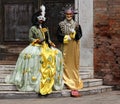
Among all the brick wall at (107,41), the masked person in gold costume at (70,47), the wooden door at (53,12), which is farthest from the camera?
the wooden door at (53,12)

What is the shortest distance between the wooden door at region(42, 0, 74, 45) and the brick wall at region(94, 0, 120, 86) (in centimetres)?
121

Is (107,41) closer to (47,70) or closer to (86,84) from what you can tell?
(86,84)

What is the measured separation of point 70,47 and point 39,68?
0.96m

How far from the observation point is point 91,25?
13391 millimetres

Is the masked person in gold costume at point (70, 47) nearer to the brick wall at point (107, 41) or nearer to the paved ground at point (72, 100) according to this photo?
the paved ground at point (72, 100)

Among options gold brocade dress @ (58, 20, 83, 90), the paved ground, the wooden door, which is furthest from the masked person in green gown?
the wooden door

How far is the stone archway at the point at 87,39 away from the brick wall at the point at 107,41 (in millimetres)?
120

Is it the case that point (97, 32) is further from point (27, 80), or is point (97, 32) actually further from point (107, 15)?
point (27, 80)

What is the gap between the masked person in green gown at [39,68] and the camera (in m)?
11.7

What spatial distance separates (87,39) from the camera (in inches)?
528

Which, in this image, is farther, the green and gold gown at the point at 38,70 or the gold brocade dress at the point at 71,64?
the gold brocade dress at the point at 71,64

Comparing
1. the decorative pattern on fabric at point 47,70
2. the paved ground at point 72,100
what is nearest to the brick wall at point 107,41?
the paved ground at point 72,100

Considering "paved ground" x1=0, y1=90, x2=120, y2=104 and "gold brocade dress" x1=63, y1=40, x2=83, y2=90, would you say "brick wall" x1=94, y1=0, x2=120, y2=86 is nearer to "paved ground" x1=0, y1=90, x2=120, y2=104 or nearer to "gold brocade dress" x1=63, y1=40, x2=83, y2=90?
"gold brocade dress" x1=63, y1=40, x2=83, y2=90

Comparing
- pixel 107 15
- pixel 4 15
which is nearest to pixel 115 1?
pixel 107 15
